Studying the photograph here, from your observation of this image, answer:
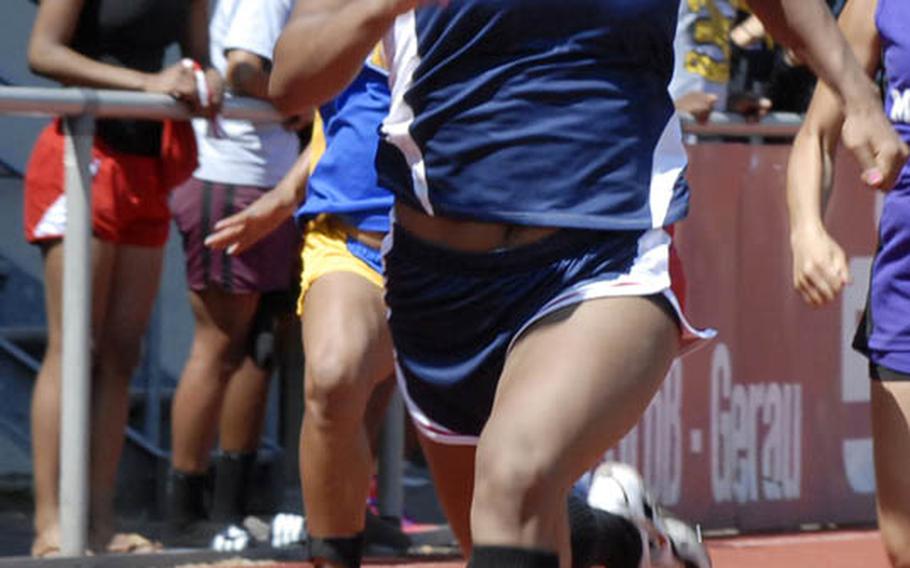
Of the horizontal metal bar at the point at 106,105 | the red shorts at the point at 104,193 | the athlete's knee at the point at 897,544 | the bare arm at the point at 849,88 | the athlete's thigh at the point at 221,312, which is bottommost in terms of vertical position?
the athlete's thigh at the point at 221,312

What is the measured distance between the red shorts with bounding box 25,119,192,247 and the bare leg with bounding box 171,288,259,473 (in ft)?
1.68

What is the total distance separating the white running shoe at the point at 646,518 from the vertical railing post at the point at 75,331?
1741mm

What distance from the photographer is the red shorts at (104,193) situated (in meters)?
6.78

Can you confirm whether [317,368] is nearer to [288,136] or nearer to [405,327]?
[405,327]

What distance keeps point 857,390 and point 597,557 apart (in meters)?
3.55

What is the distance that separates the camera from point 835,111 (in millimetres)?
5082

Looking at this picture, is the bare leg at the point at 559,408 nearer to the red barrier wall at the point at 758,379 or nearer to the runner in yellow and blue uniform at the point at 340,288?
the runner in yellow and blue uniform at the point at 340,288

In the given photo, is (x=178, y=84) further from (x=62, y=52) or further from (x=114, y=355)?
(x=114, y=355)

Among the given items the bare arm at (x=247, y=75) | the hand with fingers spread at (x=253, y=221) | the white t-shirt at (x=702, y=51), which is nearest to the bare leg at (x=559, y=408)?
the hand with fingers spread at (x=253, y=221)

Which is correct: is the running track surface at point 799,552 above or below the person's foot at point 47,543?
below

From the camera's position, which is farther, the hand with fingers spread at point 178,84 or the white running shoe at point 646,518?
the hand with fingers spread at point 178,84

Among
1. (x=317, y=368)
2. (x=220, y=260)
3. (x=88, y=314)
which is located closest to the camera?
(x=317, y=368)

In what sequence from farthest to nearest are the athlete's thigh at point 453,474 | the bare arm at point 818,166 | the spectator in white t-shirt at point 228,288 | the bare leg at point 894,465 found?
the spectator in white t-shirt at point 228,288, the bare leg at point 894,465, the bare arm at point 818,166, the athlete's thigh at point 453,474

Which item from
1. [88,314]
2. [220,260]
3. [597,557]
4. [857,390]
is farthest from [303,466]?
[857,390]
